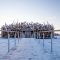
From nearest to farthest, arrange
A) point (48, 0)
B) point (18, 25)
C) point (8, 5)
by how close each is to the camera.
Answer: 1. point (48, 0)
2. point (8, 5)
3. point (18, 25)

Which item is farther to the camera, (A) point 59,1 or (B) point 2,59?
(A) point 59,1

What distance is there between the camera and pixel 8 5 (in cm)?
1048

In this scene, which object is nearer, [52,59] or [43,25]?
[52,59]

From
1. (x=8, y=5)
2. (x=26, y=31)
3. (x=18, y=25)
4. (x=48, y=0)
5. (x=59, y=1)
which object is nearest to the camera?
(x=59, y=1)

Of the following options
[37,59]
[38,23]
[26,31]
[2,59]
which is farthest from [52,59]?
[38,23]

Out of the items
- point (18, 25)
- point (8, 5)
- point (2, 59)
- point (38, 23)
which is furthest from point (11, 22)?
point (2, 59)

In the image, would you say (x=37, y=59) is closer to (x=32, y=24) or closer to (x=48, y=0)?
(x=48, y=0)

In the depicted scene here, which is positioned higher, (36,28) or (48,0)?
(48,0)

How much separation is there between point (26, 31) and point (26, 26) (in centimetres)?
235

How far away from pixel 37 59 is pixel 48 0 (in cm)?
415

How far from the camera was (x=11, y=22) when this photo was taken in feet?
77.5

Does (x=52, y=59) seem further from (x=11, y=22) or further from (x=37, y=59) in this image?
(x=11, y=22)

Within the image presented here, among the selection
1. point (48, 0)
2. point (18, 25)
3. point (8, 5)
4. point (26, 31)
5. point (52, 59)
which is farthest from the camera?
point (18, 25)

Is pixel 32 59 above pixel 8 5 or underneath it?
underneath
